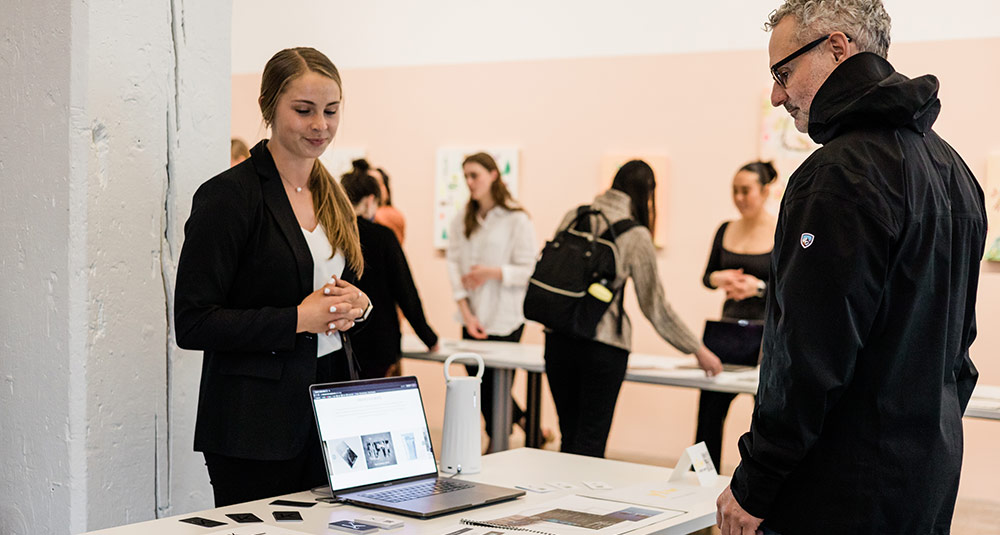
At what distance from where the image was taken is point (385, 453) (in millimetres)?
2303

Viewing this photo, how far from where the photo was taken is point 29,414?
8.38 ft

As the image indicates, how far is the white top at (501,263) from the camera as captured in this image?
18.8ft

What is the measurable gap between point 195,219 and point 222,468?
1.81 ft

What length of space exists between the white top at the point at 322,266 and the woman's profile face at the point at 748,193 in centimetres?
319

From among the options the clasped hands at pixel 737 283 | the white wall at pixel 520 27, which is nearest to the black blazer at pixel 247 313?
the clasped hands at pixel 737 283

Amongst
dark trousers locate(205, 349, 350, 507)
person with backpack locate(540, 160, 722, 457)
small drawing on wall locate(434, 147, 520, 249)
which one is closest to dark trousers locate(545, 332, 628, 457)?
person with backpack locate(540, 160, 722, 457)

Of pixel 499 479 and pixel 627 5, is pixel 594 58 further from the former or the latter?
pixel 499 479

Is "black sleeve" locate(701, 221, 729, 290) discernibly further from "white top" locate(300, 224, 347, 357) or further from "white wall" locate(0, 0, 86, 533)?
"white wall" locate(0, 0, 86, 533)

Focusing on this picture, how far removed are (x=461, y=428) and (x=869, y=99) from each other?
1259 mm

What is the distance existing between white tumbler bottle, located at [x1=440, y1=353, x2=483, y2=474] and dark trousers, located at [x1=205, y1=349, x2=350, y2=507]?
298 mm

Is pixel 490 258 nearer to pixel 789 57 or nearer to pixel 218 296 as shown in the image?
pixel 218 296

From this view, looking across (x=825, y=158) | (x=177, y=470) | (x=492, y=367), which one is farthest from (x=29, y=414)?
(x=492, y=367)

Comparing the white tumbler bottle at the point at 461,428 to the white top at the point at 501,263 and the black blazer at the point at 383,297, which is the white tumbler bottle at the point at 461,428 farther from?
the white top at the point at 501,263

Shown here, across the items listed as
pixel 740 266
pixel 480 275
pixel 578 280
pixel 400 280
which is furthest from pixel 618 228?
pixel 480 275
